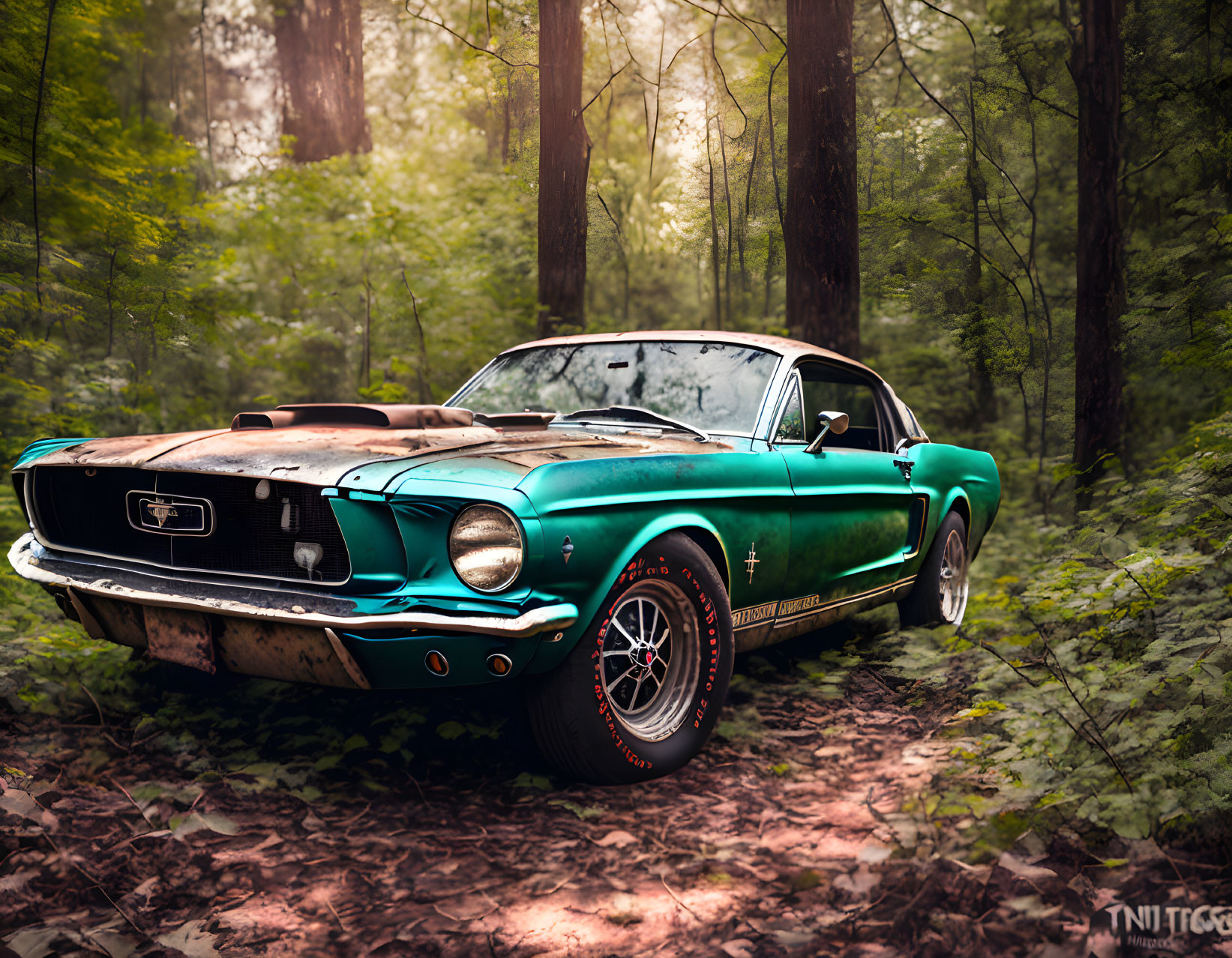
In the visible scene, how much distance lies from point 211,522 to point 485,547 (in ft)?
3.12

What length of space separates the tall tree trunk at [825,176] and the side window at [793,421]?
2.61 metres

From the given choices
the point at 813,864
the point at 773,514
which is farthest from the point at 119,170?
the point at 813,864

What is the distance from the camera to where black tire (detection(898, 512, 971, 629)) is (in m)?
5.22

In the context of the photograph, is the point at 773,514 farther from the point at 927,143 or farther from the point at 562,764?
the point at 927,143

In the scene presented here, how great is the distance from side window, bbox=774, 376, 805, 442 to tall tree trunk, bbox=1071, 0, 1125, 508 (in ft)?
12.6

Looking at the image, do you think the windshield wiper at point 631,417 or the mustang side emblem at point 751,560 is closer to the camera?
the mustang side emblem at point 751,560

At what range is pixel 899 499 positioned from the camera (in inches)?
187

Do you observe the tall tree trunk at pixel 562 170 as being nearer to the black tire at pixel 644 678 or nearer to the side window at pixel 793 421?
the side window at pixel 793 421

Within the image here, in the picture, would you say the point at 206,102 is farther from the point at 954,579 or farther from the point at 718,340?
the point at 954,579

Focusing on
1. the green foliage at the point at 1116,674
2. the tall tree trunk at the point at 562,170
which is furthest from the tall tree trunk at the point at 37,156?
the green foliage at the point at 1116,674

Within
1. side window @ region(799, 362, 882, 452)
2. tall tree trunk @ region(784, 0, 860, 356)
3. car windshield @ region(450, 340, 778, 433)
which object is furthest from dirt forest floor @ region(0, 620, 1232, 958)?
tall tree trunk @ region(784, 0, 860, 356)

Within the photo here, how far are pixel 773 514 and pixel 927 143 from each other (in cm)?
485

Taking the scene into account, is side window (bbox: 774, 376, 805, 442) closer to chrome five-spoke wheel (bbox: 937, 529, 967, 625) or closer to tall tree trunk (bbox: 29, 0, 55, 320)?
chrome five-spoke wheel (bbox: 937, 529, 967, 625)

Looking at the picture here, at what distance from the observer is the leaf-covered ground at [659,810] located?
213 cm
